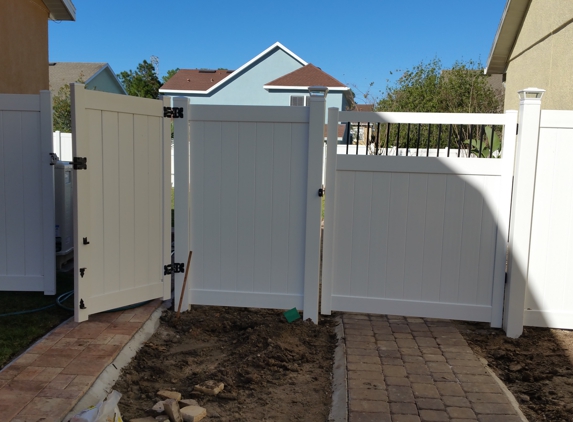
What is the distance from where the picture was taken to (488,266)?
16.5ft

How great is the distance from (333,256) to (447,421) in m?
2.18

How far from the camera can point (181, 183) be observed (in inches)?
204

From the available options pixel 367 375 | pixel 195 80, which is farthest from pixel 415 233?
pixel 195 80

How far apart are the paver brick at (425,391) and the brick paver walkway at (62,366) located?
7.23ft

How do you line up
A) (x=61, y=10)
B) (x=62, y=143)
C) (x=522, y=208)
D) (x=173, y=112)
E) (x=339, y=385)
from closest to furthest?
(x=339, y=385) → (x=522, y=208) → (x=173, y=112) → (x=61, y=10) → (x=62, y=143)

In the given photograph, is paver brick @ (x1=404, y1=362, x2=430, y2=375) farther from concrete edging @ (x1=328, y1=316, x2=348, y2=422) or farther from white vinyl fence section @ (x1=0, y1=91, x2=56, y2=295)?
white vinyl fence section @ (x1=0, y1=91, x2=56, y2=295)

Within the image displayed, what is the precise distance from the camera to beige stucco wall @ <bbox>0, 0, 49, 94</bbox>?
764 centimetres

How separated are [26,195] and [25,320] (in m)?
1.35

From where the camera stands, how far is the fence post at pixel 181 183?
16.8 feet

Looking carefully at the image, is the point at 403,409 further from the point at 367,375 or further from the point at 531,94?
the point at 531,94

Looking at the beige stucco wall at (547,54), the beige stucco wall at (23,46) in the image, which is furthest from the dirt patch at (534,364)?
the beige stucco wall at (23,46)

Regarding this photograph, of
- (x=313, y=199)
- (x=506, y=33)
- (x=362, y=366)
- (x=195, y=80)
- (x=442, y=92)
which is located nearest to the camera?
(x=362, y=366)

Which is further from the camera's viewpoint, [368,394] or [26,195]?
[26,195]

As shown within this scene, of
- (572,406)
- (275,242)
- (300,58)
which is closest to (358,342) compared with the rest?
(275,242)
